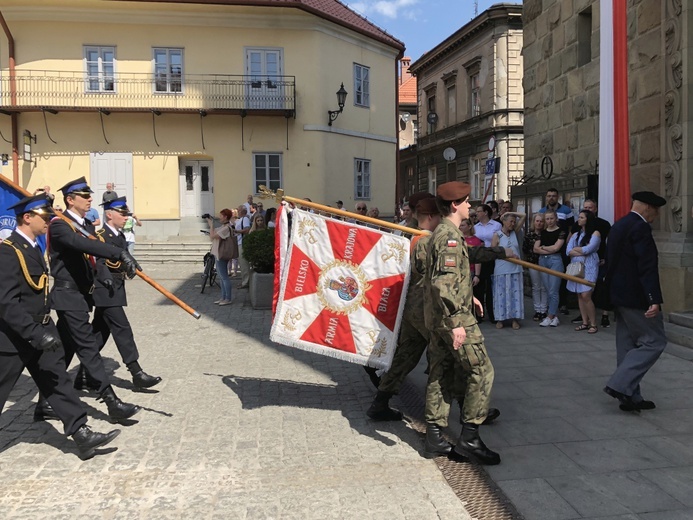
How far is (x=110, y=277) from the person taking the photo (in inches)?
223

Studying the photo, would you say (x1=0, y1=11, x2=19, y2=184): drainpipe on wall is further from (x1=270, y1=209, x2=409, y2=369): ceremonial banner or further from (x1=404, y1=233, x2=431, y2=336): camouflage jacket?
(x1=404, y1=233, x2=431, y2=336): camouflage jacket

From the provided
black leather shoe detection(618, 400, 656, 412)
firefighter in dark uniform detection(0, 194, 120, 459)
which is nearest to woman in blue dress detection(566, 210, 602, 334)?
black leather shoe detection(618, 400, 656, 412)

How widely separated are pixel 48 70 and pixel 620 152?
2022cm

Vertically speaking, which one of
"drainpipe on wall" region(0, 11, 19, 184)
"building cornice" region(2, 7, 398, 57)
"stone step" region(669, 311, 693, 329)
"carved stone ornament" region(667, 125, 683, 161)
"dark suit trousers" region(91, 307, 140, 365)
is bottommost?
"stone step" region(669, 311, 693, 329)

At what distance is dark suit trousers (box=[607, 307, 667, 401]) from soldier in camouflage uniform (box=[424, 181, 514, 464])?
1.59 meters

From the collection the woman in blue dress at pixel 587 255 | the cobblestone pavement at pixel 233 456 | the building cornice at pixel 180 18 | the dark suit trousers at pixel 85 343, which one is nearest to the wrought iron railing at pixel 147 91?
the building cornice at pixel 180 18

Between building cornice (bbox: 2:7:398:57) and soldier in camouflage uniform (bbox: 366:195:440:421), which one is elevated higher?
building cornice (bbox: 2:7:398:57)

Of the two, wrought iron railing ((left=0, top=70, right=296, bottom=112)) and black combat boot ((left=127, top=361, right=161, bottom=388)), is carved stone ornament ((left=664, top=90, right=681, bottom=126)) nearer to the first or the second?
black combat boot ((left=127, top=361, right=161, bottom=388))

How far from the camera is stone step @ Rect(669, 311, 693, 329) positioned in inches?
308

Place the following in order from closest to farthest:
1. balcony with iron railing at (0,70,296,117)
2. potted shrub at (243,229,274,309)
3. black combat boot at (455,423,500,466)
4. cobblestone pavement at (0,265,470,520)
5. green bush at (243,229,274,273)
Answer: cobblestone pavement at (0,265,470,520) < black combat boot at (455,423,500,466) < potted shrub at (243,229,274,309) < green bush at (243,229,274,273) < balcony with iron railing at (0,70,296,117)

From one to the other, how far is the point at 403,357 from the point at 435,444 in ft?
2.93

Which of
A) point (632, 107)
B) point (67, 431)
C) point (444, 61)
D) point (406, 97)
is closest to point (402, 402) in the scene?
point (67, 431)

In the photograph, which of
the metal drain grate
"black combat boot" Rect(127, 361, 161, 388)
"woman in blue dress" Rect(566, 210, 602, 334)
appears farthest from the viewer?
"woman in blue dress" Rect(566, 210, 602, 334)

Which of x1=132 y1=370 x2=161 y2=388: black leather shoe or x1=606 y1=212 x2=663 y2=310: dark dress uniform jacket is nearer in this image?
x1=606 y1=212 x2=663 y2=310: dark dress uniform jacket
